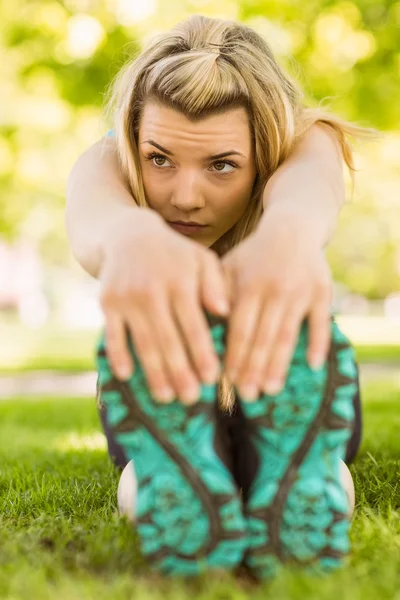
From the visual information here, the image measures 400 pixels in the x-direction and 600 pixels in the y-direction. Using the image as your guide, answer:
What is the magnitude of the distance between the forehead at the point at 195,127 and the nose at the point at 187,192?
0.10 metres

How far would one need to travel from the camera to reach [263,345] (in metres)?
1.38

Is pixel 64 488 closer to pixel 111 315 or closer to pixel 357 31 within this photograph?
pixel 111 315

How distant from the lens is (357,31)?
24.1ft

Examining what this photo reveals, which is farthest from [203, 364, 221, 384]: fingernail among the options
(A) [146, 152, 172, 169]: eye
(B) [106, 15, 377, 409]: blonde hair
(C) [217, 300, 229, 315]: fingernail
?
(A) [146, 152, 172, 169]: eye

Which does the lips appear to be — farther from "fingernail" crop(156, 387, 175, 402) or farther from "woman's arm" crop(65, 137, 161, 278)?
"fingernail" crop(156, 387, 175, 402)

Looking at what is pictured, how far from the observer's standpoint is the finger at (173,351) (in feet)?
4.40

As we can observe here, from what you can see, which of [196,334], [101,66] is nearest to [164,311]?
[196,334]

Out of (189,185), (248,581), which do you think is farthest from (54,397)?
(248,581)

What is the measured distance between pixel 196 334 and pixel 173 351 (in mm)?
51

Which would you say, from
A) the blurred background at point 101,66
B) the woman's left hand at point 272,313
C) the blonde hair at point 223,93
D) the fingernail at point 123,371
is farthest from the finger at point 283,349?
the blurred background at point 101,66

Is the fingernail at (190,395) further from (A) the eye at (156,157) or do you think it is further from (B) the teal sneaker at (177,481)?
(A) the eye at (156,157)

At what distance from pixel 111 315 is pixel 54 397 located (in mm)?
4851

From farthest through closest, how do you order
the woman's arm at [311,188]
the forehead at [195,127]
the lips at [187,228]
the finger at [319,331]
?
1. the lips at [187,228]
2. the forehead at [195,127]
3. the woman's arm at [311,188]
4. the finger at [319,331]

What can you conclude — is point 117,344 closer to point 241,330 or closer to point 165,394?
point 165,394
